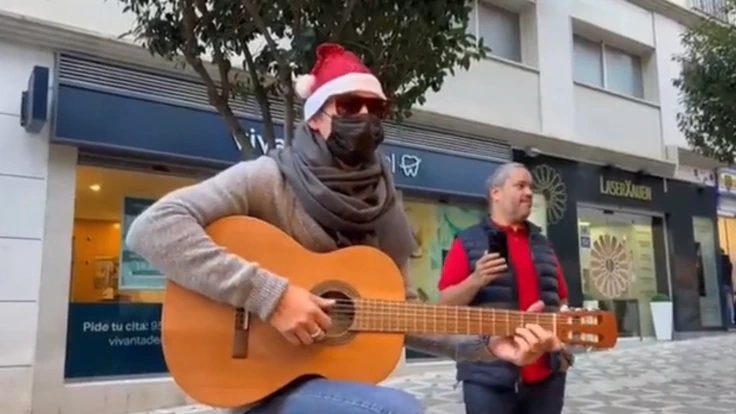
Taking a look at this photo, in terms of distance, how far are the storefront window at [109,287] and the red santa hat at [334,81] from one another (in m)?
5.72

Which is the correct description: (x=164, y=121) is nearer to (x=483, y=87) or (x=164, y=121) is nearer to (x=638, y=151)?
(x=483, y=87)

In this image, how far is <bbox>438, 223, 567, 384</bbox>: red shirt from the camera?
336 centimetres

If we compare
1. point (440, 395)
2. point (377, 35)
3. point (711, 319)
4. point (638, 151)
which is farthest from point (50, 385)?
point (711, 319)

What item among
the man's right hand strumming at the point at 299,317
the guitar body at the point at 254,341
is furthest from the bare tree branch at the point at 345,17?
the man's right hand strumming at the point at 299,317

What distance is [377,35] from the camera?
4.85 meters

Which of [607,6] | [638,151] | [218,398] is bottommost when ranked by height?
[218,398]

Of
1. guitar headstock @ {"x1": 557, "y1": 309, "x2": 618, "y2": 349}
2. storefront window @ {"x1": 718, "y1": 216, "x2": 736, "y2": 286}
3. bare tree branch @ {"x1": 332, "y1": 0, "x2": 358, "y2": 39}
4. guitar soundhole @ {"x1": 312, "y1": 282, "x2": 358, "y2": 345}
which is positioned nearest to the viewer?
guitar soundhole @ {"x1": 312, "y1": 282, "x2": 358, "y2": 345}

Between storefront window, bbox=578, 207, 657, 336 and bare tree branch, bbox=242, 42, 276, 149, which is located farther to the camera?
storefront window, bbox=578, 207, 657, 336

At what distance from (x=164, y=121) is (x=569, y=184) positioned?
8.07 meters

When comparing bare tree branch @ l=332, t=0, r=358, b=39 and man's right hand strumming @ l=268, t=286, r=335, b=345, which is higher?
bare tree branch @ l=332, t=0, r=358, b=39

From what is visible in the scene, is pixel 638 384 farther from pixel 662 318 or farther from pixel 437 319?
pixel 437 319

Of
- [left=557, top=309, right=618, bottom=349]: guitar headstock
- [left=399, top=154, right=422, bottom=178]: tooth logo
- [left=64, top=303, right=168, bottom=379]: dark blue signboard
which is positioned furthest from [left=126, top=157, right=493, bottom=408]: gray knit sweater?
[left=399, top=154, right=422, bottom=178]: tooth logo

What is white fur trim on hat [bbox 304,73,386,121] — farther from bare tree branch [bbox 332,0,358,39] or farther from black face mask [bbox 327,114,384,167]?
bare tree branch [bbox 332,0,358,39]

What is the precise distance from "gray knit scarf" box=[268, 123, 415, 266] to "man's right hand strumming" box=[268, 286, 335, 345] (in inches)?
10.3
